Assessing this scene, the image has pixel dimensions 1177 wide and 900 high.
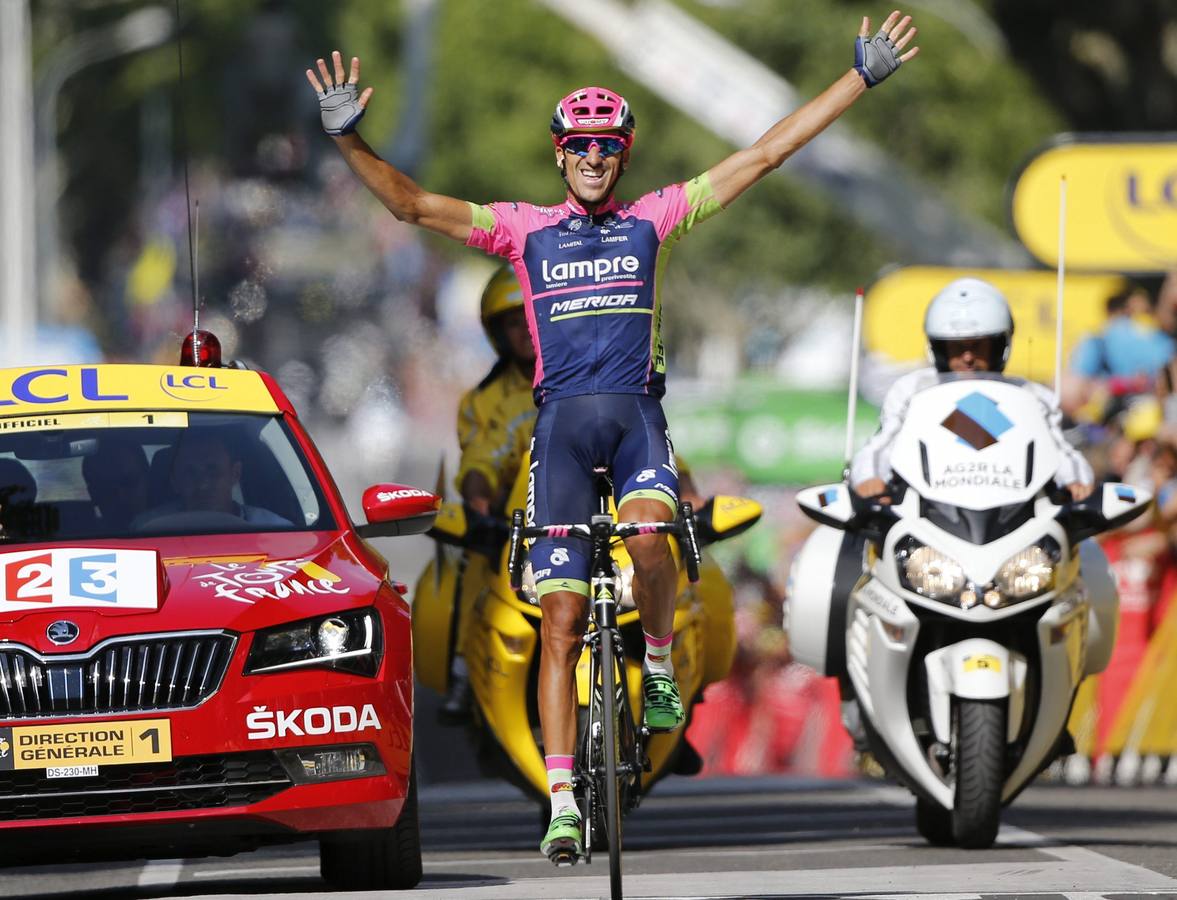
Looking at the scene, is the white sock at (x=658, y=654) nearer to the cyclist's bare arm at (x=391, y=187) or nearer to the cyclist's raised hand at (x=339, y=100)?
the cyclist's bare arm at (x=391, y=187)

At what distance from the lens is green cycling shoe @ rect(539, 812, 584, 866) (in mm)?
7859

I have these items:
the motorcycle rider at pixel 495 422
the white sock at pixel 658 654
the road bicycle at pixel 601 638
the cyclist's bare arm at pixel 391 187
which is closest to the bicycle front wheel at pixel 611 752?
the road bicycle at pixel 601 638

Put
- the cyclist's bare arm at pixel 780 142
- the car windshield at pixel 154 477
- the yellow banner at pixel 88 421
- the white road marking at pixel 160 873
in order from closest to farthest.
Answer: the cyclist's bare arm at pixel 780 142, the car windshield at pixel 154 477, the yellow banner at pixel 88 421, the white road marking at pixel 160 873

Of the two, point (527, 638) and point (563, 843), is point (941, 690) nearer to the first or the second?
point (527, 638)

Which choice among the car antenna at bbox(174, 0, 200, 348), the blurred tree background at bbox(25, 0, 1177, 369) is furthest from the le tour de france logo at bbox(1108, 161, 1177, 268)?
the blurred tree background at bbox(25, 0, 1177, 369)

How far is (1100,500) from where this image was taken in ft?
34.5

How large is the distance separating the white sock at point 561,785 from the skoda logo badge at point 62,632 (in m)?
1.38

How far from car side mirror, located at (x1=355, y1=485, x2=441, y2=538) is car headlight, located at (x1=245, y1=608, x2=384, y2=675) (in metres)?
0.65

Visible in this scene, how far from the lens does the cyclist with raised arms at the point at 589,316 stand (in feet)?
27.1

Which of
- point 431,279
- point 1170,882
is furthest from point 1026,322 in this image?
point 431,279

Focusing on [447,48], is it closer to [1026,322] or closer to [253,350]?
[253,350]

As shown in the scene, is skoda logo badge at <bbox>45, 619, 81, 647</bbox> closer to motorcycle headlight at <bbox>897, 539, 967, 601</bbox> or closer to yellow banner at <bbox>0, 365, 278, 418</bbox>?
yellow banner at <bbox>0, 365, 278, 418</bbox>

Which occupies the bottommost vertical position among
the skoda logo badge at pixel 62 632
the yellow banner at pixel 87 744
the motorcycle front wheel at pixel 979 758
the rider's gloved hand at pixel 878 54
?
the motorcycle front wheel at pixel 979 758

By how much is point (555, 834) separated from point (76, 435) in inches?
101
